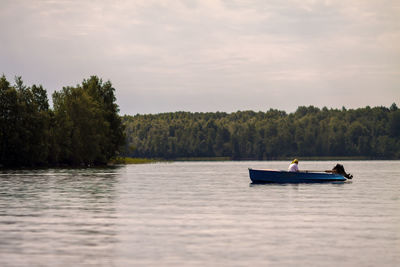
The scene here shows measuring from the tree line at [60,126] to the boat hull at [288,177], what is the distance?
58.1m

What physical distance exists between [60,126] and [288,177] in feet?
242

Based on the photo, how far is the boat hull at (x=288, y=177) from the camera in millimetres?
71438

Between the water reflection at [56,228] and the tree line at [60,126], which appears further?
the tree line at [60,126]

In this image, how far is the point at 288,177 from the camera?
71.6m

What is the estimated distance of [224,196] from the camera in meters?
50.6

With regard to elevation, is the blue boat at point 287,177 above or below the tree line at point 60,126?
below

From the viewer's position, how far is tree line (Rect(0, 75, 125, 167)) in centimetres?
11944

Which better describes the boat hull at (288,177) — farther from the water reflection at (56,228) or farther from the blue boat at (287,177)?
the water reflection at (56,228)

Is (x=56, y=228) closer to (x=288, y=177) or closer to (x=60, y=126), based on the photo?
(x=288, y=177)

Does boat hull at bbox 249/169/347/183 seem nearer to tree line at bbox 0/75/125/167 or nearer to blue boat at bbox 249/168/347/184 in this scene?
blue boat at bbox 249/168/347/184

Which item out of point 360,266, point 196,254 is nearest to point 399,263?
point 360,266

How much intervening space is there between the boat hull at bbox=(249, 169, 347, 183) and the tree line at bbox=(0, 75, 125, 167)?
58.1m

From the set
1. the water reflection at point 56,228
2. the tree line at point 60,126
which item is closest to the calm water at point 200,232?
the water reflection at point 56,228

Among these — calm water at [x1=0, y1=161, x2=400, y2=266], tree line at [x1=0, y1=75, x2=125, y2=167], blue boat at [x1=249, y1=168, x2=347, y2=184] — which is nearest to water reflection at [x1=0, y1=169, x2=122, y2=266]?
calm water at [x1=0, y1=161, x2=400, y2=266]
